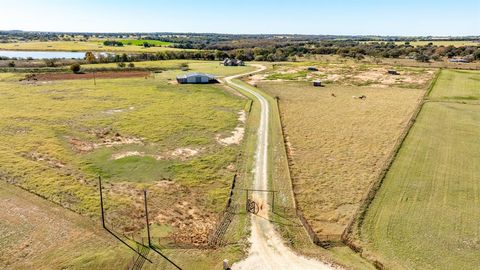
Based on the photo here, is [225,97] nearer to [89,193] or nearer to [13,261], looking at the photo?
[89,193]

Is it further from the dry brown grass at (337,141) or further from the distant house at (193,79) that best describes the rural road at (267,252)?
the distant house at (193,79)

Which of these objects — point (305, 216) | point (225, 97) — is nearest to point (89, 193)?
point (305, 216)

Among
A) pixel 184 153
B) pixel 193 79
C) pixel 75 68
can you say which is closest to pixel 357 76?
pixel 193 79

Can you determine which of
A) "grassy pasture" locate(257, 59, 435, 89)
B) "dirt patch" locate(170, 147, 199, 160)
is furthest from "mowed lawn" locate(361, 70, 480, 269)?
"grassy pasture" locate(257, 59, 435, 89)

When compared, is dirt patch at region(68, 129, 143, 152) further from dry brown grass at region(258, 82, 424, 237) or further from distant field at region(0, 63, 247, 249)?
dry brown grass at region(258, 82, 424, 237)

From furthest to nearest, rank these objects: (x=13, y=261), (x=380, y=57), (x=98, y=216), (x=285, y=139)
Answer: (x=380, y=57), (x=285, y=139), (x=98, y=216), (x=13, y=261)

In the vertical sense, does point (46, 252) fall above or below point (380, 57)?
below
